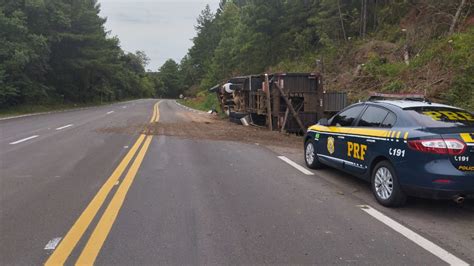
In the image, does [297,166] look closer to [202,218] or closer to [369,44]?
[202,218]

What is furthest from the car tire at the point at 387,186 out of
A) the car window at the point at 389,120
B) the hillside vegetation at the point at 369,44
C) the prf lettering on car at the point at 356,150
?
the hillside vegetation at the point at 369,44

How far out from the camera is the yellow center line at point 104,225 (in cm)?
451

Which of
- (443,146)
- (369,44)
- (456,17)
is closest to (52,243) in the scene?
(443,146)

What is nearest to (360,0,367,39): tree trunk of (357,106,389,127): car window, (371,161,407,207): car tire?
(357,106,389,127): car window

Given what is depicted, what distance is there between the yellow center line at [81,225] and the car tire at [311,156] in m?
3.82

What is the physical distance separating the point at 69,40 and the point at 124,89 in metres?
61.9

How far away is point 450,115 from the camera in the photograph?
677 centimetres

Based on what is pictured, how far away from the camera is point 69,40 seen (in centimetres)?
4703

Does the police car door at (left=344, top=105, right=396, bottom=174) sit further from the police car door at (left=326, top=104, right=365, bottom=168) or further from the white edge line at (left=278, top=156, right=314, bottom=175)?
the white edge line at (left=278, top=156, right=314, bottom=175)

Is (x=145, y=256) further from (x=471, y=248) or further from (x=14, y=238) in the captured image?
(x=471, y=248)

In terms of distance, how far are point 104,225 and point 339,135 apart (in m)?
4.39

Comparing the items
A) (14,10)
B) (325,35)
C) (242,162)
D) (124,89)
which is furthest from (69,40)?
(124,89)

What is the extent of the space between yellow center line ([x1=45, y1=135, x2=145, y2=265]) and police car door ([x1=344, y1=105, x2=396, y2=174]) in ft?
13.0

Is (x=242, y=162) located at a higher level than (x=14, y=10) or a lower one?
lower
